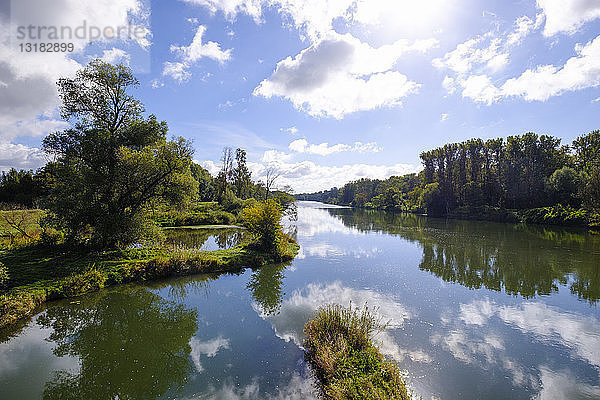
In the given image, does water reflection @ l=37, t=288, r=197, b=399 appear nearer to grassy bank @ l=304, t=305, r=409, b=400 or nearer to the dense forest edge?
grassy bank @ l=304, t=305, r=409, b=400

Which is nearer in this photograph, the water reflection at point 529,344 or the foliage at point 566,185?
the water reflection at point 529,344

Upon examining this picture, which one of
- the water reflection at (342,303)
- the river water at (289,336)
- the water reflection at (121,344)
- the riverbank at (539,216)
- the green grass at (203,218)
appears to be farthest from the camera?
the riverbank at (539,216)

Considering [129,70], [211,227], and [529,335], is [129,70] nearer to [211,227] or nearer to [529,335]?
[211,227]

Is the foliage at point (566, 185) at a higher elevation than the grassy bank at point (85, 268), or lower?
higher

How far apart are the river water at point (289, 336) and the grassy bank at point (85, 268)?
0.66m

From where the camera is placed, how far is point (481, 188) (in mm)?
59719

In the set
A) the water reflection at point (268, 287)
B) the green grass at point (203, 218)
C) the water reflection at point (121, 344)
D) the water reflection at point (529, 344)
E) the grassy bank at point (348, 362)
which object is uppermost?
the green grass at point (203, 218)

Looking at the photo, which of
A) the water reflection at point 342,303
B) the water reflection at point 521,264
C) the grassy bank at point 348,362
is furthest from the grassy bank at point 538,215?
the grassy bank at point 348,362

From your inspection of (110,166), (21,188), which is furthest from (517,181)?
(21,188)

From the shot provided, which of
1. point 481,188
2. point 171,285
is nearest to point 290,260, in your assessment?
point 171,285

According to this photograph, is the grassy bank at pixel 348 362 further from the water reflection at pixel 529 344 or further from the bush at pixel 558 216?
the bush at pixel 558 216

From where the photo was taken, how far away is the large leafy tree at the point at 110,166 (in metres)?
14.0

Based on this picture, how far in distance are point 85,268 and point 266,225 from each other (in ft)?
32.1

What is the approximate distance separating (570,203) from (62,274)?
66483mm
